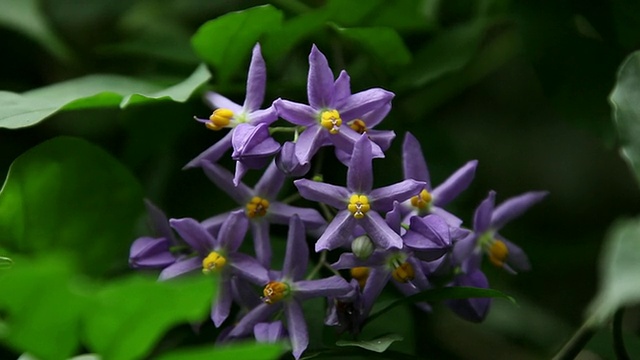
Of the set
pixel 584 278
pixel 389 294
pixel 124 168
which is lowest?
pixel 584 278

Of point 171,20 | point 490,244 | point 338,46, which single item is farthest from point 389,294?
A: point 171,20

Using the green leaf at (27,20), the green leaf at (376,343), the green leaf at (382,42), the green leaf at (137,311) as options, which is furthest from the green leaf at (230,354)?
the green leaf at (27,20)

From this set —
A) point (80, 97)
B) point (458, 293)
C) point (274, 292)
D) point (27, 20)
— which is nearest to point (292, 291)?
point (274, 292)

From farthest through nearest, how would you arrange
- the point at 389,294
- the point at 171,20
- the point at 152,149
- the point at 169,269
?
the point at 171,20 < the point at 152,149 < the point at 389,294 < the point at 169,269

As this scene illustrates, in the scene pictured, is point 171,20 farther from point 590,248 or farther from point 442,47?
point 590,248

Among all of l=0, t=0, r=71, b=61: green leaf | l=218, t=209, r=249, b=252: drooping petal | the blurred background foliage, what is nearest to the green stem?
the blurred background foliage

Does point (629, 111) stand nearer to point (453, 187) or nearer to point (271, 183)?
point (453, 187)
